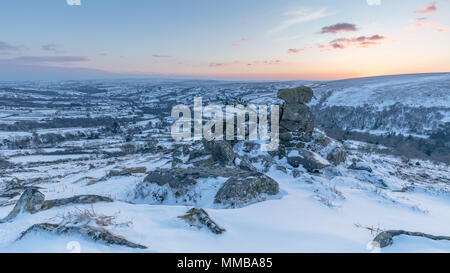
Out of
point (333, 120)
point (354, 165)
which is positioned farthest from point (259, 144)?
point (333, 120)

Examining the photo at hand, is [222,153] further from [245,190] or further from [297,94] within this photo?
[297,94]

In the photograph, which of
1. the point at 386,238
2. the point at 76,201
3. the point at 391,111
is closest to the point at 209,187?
the point at 76,201

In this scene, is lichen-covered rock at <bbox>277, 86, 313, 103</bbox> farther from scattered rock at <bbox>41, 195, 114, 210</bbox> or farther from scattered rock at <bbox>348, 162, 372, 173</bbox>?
scattered rock at <bbox>41, 195, 114, 210</bbox>

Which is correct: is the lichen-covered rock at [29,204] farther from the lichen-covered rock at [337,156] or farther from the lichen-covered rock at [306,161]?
the lichen-covered rock at [337,156]

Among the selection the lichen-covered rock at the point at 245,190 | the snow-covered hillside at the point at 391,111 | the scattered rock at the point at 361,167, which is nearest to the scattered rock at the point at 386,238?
the lichen-covered rock at the point at 245,190
